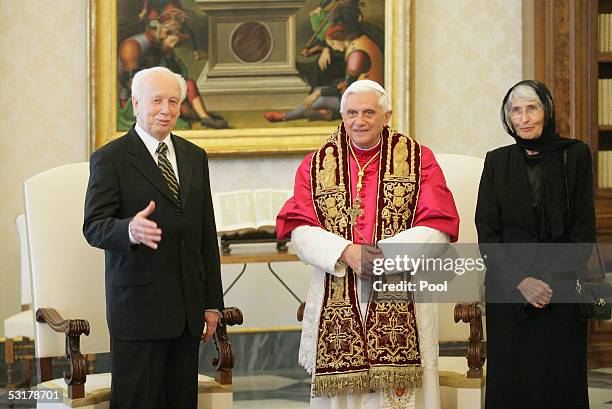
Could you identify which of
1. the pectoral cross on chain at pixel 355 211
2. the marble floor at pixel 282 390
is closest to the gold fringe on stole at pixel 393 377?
the pectoral cross on chain at pixel 355 211

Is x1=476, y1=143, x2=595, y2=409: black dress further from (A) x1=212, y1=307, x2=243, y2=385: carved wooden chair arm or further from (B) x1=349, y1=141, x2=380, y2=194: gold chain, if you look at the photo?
(A) x1=212, y1=307, x2=243, y2=385: carved wooden chair arm

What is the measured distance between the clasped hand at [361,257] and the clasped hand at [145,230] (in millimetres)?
905

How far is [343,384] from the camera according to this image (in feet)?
13.8

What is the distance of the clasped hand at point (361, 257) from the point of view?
4.19 metres

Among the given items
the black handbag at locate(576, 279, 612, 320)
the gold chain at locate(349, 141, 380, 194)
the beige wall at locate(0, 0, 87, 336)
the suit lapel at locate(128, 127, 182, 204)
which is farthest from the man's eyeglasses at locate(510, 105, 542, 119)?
the beige wall at locate(0, 0, 87, 336)

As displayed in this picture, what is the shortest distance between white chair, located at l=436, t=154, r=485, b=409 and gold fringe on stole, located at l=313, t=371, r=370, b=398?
1.62 ft

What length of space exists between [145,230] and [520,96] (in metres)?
1.77

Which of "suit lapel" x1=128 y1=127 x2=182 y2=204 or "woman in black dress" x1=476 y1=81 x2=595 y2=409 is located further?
"woman in black dress" x1=476 y1=81 x2=595 y2=409

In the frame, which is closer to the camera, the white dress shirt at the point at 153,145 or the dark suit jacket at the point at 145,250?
the dark suit jacket at the point at 145,250

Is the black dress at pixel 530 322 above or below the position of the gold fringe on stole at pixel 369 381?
above

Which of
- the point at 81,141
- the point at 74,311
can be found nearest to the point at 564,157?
the point at 74,311

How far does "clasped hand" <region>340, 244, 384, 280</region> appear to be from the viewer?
4.19m

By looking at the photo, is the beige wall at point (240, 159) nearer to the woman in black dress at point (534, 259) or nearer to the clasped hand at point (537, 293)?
the woman in black dress at point (534, 259)

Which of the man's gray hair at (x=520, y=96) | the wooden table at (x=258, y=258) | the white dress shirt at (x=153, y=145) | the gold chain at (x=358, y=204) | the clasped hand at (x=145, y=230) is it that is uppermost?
the man's gray hair at (x=520, y=96)
